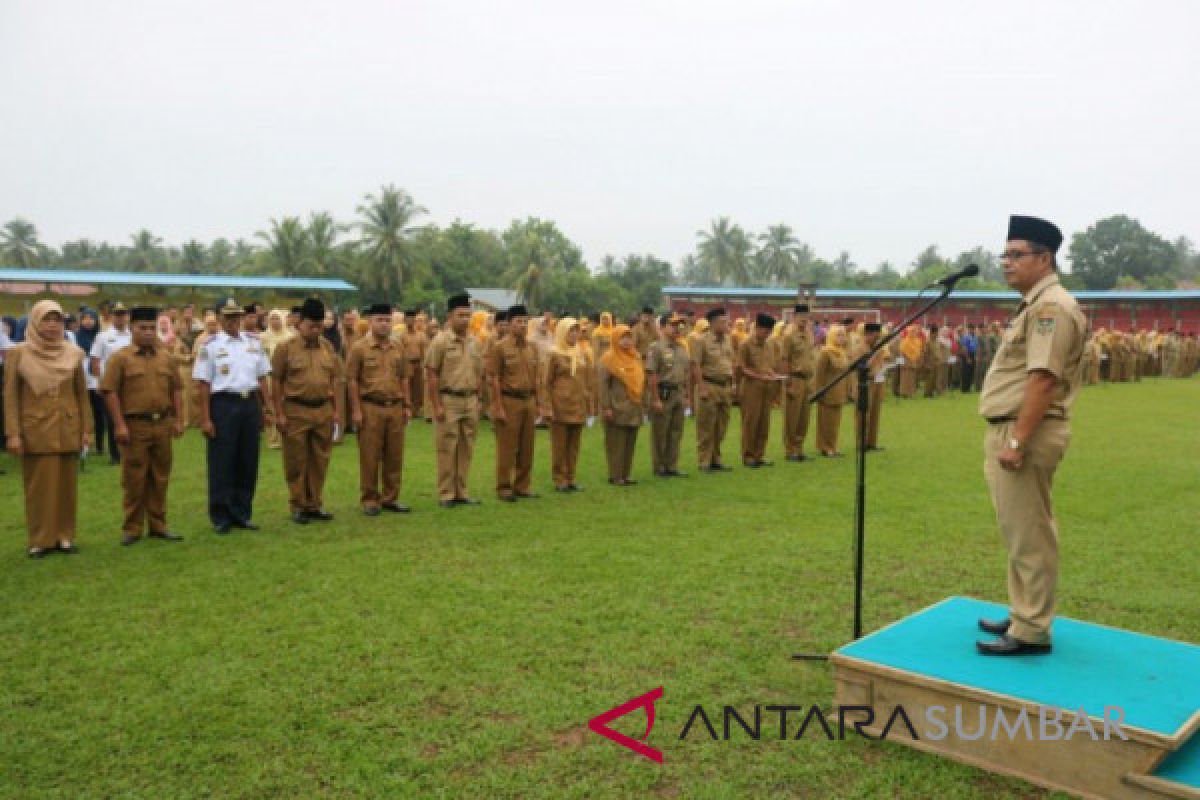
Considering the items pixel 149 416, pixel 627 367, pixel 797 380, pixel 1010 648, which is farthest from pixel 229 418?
pixel 797 380

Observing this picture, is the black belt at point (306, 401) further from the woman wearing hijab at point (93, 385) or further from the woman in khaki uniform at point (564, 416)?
the woman wearing hijab at point (93, 385)

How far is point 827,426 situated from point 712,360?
237 cm

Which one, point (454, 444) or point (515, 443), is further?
point (515, 443)

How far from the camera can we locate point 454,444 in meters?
8.55

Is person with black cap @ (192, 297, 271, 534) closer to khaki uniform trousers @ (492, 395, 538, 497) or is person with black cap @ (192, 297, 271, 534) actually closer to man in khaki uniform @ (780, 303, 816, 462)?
khaki uniform trousers @ (492, 395, 538, 497)

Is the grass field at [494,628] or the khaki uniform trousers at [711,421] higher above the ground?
the khaki uniform trousers at [711,421]

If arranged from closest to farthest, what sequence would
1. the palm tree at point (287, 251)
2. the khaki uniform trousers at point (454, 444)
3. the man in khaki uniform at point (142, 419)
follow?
the man in khaki uniform at point (142, 419)
the khaki uniform trousers at point (454, 444)
the palm tree at point (287, 251)

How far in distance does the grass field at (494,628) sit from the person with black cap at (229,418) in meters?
0.40

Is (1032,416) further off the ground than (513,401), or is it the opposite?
(1032,416)

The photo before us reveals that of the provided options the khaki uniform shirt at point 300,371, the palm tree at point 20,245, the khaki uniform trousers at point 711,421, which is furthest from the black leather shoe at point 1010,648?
the palm tree at point 20,245

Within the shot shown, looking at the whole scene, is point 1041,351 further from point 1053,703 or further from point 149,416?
point 149,416

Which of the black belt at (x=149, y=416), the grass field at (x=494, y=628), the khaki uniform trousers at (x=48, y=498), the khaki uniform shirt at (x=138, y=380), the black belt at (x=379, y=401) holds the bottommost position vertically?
the grass field at (x=494, y=628)

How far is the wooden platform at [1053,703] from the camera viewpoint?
3084 millimetres

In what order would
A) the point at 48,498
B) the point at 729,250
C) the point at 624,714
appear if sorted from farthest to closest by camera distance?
the point at 729,250, the point at 48,498, the point at 624,714
